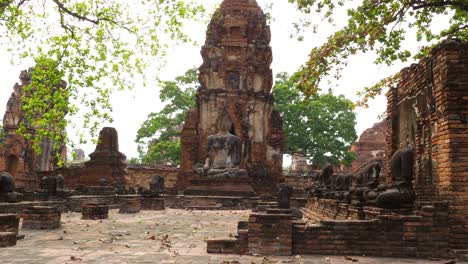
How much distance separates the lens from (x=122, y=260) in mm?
6145

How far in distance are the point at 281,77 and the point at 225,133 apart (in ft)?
61.4

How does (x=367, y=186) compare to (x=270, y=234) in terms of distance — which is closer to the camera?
(x=270, y=234)

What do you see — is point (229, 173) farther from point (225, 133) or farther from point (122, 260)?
point (122, 260)

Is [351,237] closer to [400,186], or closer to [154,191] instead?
[400,186]

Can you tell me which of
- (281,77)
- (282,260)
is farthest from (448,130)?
(281,77)

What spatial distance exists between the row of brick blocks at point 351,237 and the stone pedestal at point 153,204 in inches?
413

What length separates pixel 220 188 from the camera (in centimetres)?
2039

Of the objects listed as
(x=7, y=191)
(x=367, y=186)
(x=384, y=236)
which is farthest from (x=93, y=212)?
(x=384, y=236)

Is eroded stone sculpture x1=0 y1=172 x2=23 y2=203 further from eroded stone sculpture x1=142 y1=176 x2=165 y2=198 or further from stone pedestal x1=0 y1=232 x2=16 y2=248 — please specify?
eroded stone sculpture x1=142 y1=176 x2=165 y2=198

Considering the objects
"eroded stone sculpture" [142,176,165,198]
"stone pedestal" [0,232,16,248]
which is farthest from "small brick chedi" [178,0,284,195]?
"stone pedestal" [0,232,16,248]

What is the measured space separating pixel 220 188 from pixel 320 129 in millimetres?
17340

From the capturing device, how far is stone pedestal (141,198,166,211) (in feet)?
56.2

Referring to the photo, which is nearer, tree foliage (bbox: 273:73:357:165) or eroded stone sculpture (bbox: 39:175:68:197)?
eroded stone sculpture (bbox: 39:175:68:197)

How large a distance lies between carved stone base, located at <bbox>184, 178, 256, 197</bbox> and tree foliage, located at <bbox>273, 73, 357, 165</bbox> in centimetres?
1567
